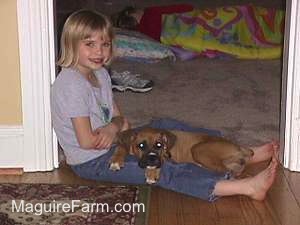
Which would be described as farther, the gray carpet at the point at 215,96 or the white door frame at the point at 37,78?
the gray carpet at the point at 215,96

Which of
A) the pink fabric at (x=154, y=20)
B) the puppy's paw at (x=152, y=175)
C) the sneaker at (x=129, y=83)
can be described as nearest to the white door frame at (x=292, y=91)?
the puppy's paw at (x=152, y=175)

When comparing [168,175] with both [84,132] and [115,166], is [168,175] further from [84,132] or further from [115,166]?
[84,132]

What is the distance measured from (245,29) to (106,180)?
2232mm

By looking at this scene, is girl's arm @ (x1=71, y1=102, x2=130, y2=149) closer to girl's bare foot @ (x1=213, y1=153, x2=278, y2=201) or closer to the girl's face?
the girl's face

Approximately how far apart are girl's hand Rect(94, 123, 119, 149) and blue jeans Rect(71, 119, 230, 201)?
30 millimetres

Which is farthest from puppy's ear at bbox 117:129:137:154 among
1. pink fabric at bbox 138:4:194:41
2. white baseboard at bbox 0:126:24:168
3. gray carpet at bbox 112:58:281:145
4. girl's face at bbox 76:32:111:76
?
pink fabric at bbox 138:4:194:41

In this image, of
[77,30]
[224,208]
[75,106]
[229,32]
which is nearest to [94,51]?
[77,30]

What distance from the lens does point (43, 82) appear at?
7.71 ft

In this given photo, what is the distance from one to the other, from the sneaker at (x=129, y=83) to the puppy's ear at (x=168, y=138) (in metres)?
1.09

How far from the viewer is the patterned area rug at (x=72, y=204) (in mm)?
1963

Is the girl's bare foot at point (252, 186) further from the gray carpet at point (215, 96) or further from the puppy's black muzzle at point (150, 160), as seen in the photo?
the gray carpet at point (215, 96)

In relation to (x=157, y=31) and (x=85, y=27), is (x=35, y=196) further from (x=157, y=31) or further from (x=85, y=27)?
(x=157, y=31)

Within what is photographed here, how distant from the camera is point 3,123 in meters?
2.39

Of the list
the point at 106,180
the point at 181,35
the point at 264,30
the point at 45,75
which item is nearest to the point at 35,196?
the point at 106,180
